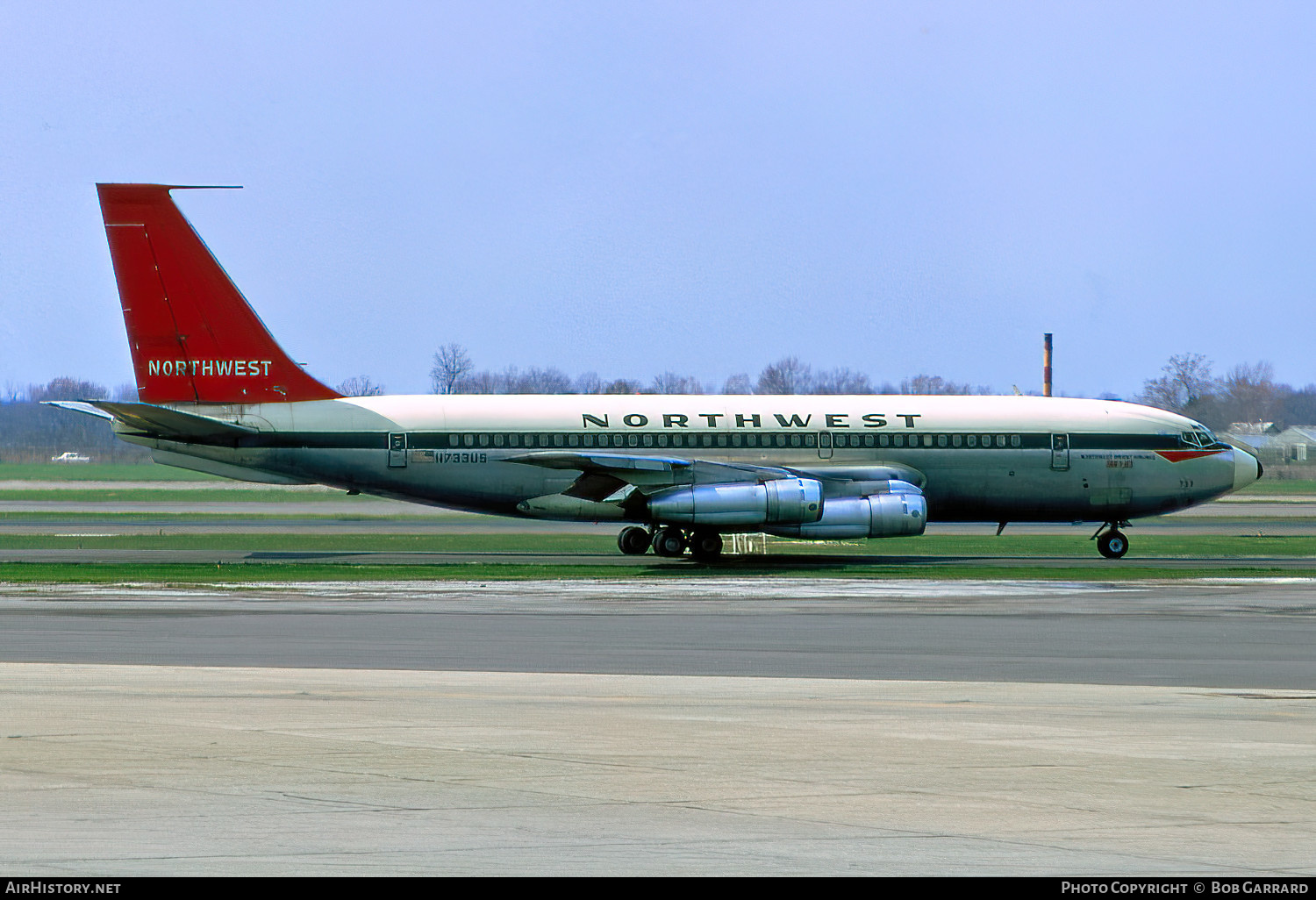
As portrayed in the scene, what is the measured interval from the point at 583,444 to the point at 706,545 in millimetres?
3989

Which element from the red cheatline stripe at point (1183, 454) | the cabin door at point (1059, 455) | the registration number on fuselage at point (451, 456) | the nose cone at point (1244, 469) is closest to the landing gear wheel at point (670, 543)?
the registration number on fuselage at point (451, 456)

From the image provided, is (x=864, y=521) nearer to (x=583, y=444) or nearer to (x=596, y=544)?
(x=583, y=444)

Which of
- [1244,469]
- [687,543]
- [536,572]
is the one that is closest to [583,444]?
[687,543]

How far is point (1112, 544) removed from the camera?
37.1 metres

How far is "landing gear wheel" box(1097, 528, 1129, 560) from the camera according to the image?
120 ft

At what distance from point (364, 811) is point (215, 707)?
14.5 ft

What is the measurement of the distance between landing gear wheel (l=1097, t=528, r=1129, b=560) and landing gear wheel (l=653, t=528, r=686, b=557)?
1094 cm

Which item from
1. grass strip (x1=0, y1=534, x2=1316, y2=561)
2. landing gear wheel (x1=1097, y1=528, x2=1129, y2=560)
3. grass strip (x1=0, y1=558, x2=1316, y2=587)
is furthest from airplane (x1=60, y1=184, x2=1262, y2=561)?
grass strip (x1=0, y1=534, x2=1316, y2=561)

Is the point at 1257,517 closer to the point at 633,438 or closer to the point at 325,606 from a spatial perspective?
the point at 633,438

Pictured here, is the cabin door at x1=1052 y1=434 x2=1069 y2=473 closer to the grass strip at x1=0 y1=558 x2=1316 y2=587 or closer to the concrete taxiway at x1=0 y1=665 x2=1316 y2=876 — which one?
the grass strip at x1=0 y1=558 x2=1316 y2=587

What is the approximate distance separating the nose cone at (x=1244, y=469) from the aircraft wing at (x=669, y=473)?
9061 mm

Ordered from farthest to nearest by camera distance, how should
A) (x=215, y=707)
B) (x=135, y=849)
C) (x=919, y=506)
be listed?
(x=919, y=506), (x=215, y=707), (x=135, y=849)

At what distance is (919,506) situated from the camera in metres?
34.3

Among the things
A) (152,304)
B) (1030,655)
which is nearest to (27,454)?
(152,304)
